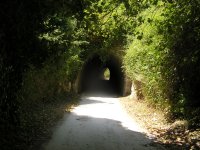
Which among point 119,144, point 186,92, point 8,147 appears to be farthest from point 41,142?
point 186,92

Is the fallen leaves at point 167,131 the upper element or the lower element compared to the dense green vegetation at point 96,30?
lower

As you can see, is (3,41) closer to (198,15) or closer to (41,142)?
(41,142)

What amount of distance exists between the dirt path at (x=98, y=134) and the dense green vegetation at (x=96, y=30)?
4.65 feet

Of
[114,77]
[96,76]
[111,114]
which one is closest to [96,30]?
[111,114]

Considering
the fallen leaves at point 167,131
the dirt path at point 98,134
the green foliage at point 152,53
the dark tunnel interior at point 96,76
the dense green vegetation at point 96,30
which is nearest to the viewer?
the dense green vegetation at point 96,30

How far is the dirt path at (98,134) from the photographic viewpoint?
8547 millimetres

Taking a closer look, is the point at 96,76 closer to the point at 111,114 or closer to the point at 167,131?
the point at 111,114

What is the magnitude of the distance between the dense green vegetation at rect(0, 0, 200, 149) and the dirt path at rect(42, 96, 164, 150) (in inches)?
55.7

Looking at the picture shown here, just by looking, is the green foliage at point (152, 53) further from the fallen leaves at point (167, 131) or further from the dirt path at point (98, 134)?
the dirt path at point (98, 134)

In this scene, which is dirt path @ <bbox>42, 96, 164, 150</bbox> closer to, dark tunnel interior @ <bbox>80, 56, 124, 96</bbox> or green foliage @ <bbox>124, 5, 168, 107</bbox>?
green foliage @ <bbox>124, 5, 168, 107</bbox>

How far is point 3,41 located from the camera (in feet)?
23.8

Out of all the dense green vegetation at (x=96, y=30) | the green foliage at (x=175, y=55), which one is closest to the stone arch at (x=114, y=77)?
the dense green vegetation at (x=96, y=30)

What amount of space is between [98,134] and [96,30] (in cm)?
406

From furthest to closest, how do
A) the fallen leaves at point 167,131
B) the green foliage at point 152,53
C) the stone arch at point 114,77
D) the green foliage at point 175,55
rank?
the stone arch at point 114,77, the green foliage at point 152,53, the green foliage at point 175,55, the fallen leaves at point 167,131
